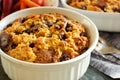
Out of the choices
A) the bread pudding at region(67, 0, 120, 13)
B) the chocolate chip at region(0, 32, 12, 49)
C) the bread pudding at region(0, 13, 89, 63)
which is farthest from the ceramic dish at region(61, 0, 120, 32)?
the chocolate chip at region(0, 32, 12, 49)

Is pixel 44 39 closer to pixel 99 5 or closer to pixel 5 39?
pixel 5 39

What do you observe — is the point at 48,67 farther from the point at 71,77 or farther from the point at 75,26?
the point at 75,26

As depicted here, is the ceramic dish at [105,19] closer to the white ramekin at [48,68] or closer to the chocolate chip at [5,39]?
the white ramekin at [48,68]

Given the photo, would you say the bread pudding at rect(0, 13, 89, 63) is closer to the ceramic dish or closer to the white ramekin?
the white ramekin

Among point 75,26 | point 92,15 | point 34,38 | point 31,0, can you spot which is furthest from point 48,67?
point 31,0

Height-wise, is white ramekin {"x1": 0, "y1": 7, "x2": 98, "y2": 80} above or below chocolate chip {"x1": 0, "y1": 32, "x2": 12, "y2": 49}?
below

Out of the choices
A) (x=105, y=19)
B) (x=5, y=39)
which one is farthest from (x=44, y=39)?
(x=105, y=19)

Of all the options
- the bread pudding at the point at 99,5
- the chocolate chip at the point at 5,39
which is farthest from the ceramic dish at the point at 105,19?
the chocolate chip at the point at 5,39
